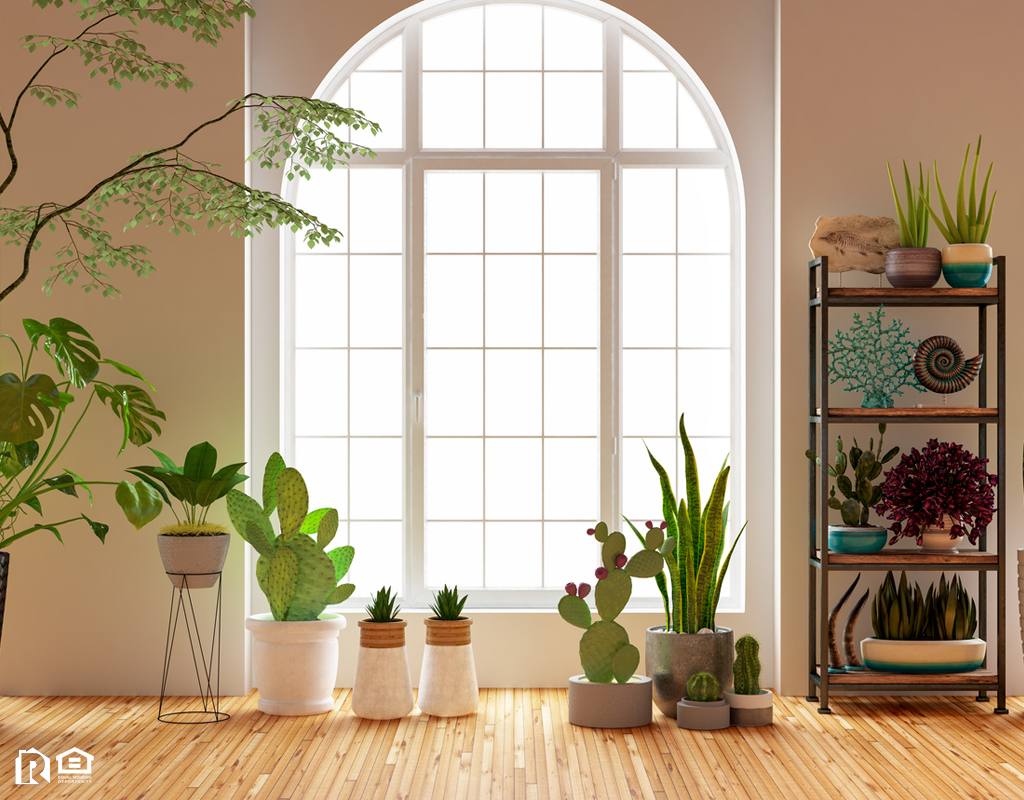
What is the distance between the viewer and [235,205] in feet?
11.9

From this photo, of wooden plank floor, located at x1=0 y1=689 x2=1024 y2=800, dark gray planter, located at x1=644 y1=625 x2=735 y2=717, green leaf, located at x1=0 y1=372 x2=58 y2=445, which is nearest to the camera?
wooden plank floor, located at x1=0 y1=689 x2=1024 y2=800

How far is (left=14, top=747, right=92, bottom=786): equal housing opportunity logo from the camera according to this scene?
120 inches

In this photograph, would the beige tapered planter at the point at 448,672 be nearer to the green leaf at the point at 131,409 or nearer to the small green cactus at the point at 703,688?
the small green cactus at the point at 703,688

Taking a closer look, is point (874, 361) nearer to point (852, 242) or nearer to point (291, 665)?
point (852, 242)

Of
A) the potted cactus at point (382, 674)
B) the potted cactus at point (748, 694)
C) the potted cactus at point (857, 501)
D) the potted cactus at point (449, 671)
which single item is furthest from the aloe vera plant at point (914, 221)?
the potted cactus at point (382, 674)

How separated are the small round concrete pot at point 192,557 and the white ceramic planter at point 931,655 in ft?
8.76

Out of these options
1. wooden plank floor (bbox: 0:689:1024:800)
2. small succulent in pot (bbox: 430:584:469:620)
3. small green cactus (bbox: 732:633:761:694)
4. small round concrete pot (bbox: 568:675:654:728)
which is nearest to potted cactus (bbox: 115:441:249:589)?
wooden plank floor (bbox: 0:689:1024:800)

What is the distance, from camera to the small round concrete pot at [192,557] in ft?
12.2

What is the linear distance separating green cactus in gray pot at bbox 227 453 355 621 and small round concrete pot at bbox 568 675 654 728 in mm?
1007

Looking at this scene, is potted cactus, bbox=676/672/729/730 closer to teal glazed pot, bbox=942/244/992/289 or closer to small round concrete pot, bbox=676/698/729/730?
small round concrete pot, bbox=676/698/729/730

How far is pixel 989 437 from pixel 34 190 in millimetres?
4249

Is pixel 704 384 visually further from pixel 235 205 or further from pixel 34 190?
pixel 34 190

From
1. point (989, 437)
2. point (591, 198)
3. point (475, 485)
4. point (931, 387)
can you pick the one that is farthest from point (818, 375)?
point (475, 485)

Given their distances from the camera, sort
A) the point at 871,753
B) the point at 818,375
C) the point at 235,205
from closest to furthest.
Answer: the point at 871,753 < the point at 235,205 < the point at 818,375
